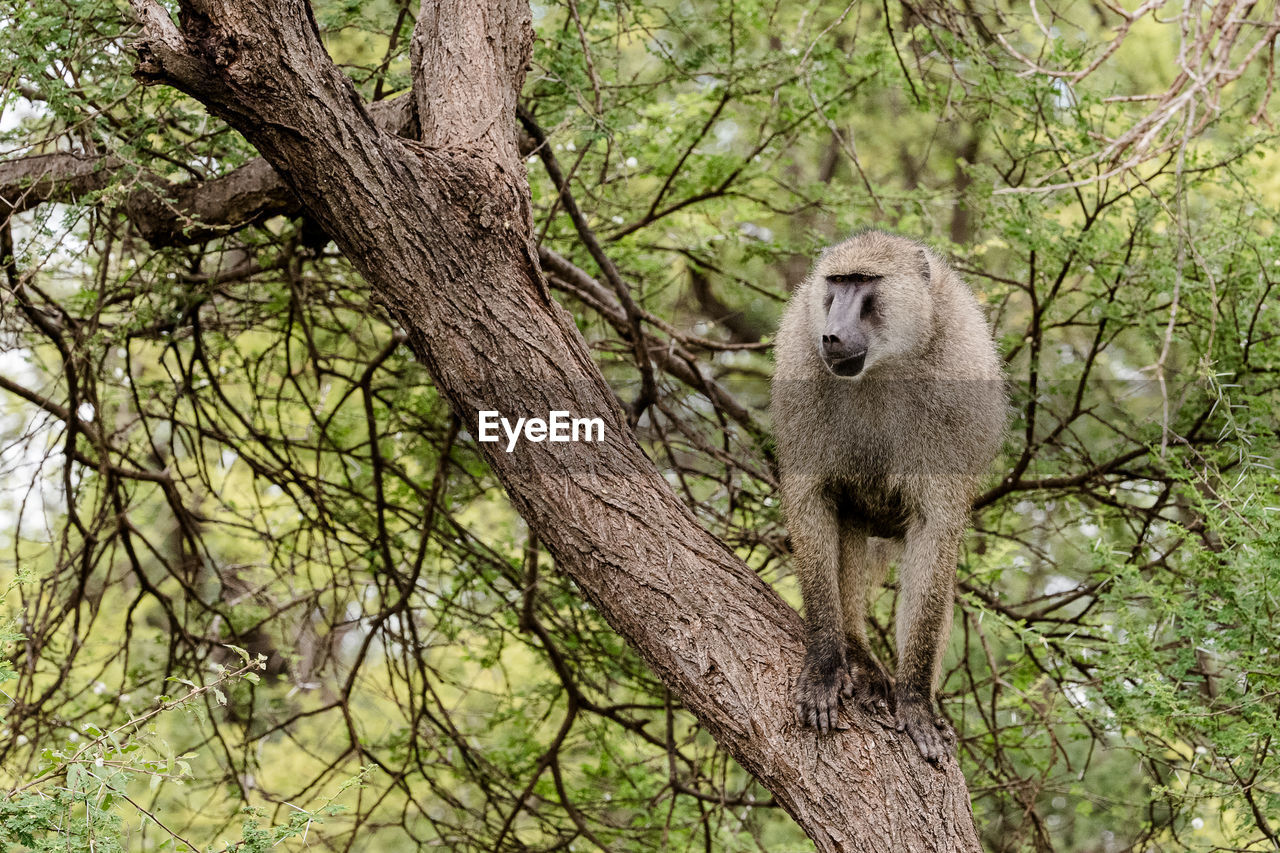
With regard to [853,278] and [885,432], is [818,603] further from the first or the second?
[853,278]

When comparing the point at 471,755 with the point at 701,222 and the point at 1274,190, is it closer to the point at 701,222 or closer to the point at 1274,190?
the point at 701,222

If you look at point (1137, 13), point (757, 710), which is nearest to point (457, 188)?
point (757, 710)

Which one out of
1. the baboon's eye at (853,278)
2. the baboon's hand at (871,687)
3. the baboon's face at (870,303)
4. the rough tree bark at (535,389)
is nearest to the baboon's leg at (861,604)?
Answer: the baboon's hand at (871,687)

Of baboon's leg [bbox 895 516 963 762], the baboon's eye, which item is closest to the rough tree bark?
baboon's leg [bbox 895 516 963 762]

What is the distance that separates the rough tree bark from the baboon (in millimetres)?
376

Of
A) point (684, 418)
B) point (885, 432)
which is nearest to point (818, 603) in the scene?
point (885, 432)

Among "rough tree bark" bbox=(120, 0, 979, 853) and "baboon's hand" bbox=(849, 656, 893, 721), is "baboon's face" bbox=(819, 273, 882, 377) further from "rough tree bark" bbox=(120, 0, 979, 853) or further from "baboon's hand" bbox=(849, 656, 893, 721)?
"baboon's hand" bbox=(849, 656, 893, 721)

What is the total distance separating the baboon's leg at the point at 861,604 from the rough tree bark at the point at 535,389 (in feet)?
0.54

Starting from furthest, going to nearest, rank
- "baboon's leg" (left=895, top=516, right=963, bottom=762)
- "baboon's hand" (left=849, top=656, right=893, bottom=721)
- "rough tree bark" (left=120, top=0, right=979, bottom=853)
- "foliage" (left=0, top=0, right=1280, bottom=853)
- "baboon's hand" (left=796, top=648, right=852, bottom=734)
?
1. "foliage" (left=0, top=0, right=1280, bottom=853)
2. "baboon's leg" (left=895, top=516, right=963, bottom=762)
3. "baboon's hand" (left=849, top=656, right=893, bottom=721)
4. "baboon's hand" (left=796, top=648, right=852, bottom=734)
5. "rough tree bark" (left=120, top=0, right=979, bottom=853)

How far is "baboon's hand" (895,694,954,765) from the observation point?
10.4ft

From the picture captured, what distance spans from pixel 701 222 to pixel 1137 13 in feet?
16.4

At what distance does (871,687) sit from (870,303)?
1149 millimetres

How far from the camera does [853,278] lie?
3697mm

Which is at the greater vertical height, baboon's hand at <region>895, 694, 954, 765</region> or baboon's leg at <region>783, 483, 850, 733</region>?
baboon's leg at <region>783, 483, 850, 733</region>
